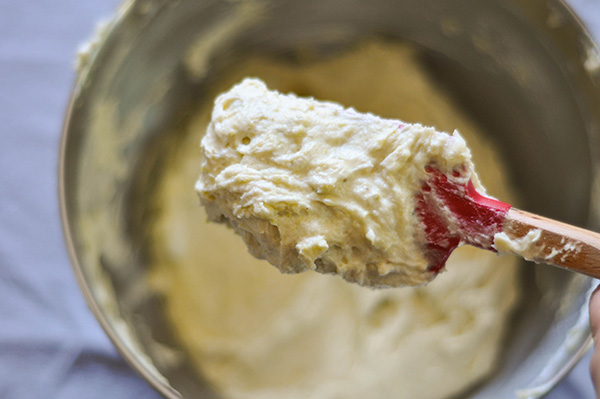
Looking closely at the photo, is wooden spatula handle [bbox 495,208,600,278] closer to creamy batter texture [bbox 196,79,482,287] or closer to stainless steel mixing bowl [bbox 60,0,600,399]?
creamy batter texture [bbox 196,79,482,287]

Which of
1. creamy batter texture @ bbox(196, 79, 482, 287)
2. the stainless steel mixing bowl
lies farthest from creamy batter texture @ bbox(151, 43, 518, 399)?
creamy batter texture @ bbox(196, 79, 482, 287)

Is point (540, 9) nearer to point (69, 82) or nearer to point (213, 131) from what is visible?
point (213, 131)

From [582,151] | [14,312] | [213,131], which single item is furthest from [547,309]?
[14,312]

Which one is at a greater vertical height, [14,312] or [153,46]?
[153,46]

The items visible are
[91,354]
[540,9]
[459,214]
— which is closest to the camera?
[459,214]

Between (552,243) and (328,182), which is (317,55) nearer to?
(328,182)

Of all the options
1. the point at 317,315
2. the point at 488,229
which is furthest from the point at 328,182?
Result: the point at 317,315

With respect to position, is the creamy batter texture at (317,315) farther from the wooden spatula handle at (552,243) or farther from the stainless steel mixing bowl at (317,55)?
the wooden spatula handle at (552,243)
